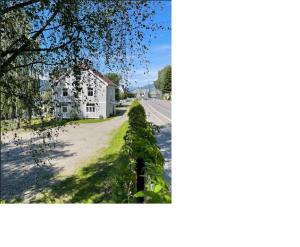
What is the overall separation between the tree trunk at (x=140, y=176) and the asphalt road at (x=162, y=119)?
0.91 metres

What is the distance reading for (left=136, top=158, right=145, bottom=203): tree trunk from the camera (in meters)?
2.17

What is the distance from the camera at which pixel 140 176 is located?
2184mm

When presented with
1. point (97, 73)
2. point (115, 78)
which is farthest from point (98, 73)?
point (115, 78)

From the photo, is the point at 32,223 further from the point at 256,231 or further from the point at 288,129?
the point at 288,129

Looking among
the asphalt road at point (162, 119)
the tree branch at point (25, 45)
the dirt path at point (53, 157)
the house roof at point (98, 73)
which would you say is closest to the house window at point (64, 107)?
the dirt path at point (53, 157)

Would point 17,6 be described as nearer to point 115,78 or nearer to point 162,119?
point 115,78

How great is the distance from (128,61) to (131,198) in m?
1.41

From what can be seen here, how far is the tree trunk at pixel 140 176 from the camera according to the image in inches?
85.2

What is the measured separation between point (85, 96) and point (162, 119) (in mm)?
659

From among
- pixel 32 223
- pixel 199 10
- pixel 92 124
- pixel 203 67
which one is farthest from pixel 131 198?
pixel 92 124

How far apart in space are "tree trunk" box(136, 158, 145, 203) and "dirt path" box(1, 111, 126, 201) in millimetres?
1333

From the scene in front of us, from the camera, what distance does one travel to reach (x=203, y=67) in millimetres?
2418

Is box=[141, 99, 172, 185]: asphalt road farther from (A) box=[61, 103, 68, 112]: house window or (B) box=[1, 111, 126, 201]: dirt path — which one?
(A) box=[61, 103, 68, 112]: house window

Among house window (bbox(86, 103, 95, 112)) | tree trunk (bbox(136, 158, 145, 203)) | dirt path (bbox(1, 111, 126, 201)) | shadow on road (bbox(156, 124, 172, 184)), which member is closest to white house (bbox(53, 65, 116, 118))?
house window (bbox(86, 103, 95, 112))
